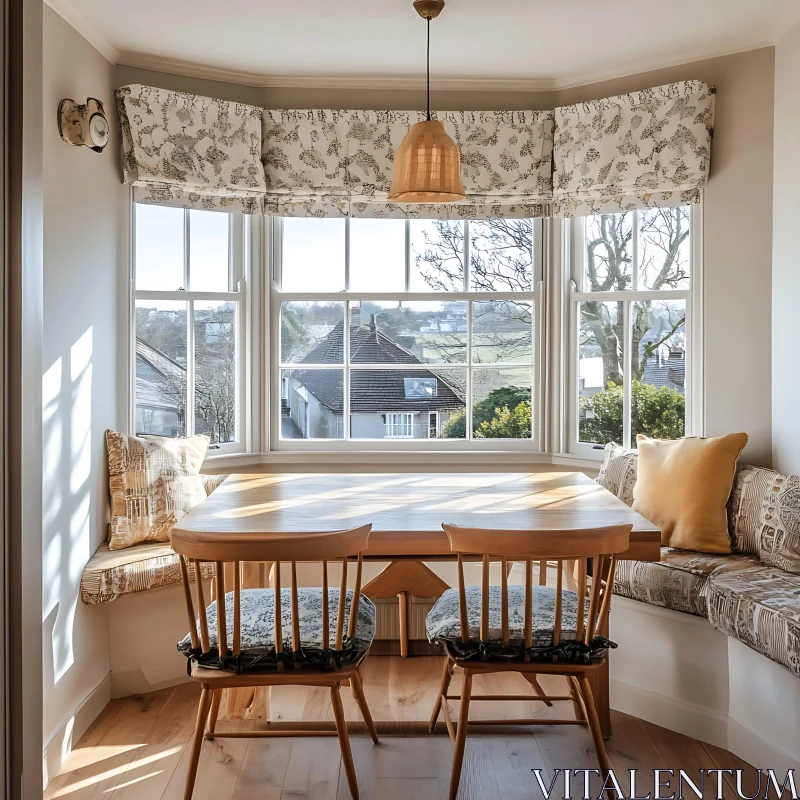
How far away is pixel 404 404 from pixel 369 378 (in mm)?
228

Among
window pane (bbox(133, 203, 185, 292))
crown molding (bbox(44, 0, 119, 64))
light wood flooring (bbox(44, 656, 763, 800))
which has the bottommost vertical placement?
light wood flooring (bbox(44, 656, 763, 800))

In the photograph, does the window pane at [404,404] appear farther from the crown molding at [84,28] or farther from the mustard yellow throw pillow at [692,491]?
the crown molding at [84,28]

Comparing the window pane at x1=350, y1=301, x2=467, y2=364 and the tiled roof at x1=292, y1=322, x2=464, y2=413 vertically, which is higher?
the window pane at x1=350, y1=301, x2=467, y2=364

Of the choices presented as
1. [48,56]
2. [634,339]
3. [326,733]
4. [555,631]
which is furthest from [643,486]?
[48,56]

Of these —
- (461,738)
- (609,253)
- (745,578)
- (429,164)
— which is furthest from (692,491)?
(429,164)

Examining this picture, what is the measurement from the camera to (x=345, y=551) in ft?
6.91

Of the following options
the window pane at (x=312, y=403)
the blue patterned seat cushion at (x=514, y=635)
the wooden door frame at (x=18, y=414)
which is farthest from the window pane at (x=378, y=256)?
the wooden door frame at (x=18, y=414)

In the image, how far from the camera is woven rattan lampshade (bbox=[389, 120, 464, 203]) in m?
2.60

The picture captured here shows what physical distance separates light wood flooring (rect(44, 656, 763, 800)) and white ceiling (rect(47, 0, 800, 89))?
2705mm

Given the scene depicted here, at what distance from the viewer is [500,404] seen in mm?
4141

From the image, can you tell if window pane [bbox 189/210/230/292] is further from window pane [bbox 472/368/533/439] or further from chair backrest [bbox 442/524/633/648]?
chair backrest [bbox 442/524/633/648]

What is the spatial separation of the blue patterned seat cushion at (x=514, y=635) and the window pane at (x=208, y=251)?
6.89 ft

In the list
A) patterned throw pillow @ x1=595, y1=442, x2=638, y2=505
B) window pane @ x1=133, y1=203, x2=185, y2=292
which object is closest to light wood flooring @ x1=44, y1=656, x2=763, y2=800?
patterned throw pillow @ x1=595, y1=442, x2=638, y2=505

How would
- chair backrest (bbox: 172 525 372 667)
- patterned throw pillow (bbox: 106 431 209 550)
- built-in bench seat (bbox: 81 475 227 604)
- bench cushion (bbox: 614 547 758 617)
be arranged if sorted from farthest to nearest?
patterned throw pillow (bbox: 106 431 209 550) < built-in bench seat (bbox: 81 475 227 604) < bench cushion (bbox: 614 547 758 617) < chair backrest (bbox: 172 525 372 667)
